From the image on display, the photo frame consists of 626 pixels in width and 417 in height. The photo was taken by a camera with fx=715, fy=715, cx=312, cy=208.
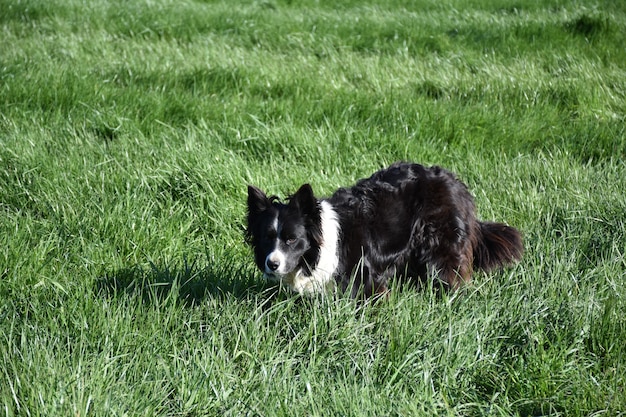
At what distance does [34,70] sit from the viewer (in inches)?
280

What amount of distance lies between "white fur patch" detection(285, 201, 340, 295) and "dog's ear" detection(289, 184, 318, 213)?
121 mm

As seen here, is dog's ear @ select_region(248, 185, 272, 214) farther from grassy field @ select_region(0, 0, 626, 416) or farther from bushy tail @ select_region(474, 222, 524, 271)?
bushy tail @ select_region(474, 222, 524, 271)

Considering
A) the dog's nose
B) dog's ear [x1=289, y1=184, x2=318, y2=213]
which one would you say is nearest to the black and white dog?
dog's ear [x1=289, y1=184, x2=318, y2=213]

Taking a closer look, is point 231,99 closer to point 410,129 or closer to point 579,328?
point 410,129

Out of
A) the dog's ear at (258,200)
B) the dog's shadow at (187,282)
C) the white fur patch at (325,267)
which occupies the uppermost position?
the dog's ear at (258,200)

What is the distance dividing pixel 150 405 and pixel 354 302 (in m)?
1.13

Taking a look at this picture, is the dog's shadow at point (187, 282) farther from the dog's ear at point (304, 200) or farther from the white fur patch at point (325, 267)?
the dog's ear at point (304, 200)

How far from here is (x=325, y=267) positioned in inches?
150

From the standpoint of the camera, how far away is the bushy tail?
4.05 metres

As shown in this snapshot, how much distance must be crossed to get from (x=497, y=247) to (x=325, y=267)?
3.39ft

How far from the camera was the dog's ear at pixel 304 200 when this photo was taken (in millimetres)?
3666

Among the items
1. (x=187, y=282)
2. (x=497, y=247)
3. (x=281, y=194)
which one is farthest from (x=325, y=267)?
(x=281, y=194)

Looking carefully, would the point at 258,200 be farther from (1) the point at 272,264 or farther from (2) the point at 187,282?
(2) the point at 187,282

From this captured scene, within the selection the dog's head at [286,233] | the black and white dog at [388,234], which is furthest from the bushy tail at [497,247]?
the dog's head at [286,233]
